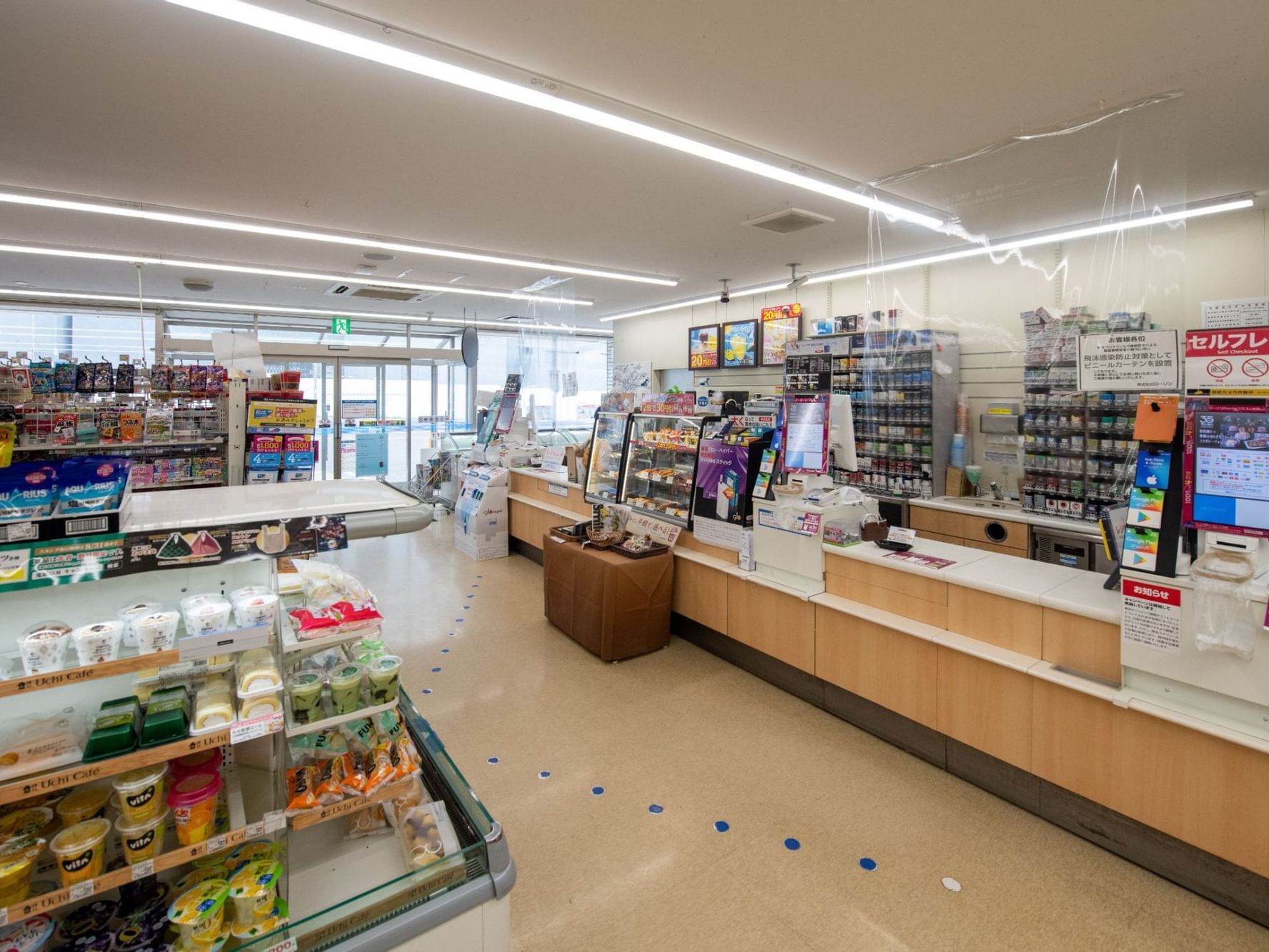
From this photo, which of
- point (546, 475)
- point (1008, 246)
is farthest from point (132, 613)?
point (1008, 246)

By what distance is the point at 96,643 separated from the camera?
138 cm

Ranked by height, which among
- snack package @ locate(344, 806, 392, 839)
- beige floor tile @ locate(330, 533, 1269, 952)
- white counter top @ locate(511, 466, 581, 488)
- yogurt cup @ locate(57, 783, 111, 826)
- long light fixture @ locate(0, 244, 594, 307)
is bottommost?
beige floor tile @ locate(330, 533, 1269, 952)

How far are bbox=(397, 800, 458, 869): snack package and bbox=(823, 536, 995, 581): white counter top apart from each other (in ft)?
7.95

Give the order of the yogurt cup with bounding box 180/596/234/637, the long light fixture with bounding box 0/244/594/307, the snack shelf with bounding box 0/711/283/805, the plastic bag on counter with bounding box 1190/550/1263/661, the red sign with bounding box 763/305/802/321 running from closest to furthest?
the snack shelf with bounding box 0/711/283/805, the yogurt cup with bounding box 180/596/234/637, the plastic bag on counter with bounding box 1190/550/1263/661, the long light fixture with bounding box 0/244/594/307, the red sign with bounding box 763/305/802/321

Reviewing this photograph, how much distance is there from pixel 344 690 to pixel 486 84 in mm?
2775

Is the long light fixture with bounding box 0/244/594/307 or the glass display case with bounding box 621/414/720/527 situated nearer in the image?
the glass display case with bounding box 621/414/720/527

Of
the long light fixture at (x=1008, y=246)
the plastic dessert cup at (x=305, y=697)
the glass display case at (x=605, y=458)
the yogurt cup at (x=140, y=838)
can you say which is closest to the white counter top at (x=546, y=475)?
the glass display case at (x=605, y=458)

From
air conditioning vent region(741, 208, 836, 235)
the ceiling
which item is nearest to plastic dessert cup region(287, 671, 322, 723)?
the ceiling

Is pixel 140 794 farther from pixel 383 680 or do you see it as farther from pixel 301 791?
pixel 383 680

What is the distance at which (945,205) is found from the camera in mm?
4652

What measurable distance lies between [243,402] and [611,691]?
387 centimetres

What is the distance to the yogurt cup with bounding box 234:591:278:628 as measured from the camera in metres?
1.54

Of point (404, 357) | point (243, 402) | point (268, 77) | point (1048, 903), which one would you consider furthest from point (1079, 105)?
point (404, 357)

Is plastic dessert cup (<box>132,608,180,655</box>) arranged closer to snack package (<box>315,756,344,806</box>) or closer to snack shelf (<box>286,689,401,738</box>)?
snack shelf (<box>286,689,401,738</box>)
